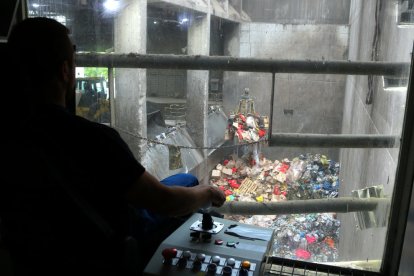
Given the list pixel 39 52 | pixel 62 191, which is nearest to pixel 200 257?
pixel 62 191

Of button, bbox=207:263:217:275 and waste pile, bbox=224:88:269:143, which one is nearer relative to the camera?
button, bbox=207:263:217:275

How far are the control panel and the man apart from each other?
179 mm

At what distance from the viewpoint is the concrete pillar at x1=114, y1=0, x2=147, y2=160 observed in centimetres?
150

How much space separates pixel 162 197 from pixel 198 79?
88cm

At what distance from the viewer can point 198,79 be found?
4.89ft

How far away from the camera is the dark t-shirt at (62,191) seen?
1.95ft

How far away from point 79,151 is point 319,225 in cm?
125

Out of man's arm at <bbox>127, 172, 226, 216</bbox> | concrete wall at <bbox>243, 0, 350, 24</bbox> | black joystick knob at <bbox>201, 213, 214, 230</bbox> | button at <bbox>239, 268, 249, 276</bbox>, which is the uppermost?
concrete wall at <bbox>243, 0, 350, 24</bbox>

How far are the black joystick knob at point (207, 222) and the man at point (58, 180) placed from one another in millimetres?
279

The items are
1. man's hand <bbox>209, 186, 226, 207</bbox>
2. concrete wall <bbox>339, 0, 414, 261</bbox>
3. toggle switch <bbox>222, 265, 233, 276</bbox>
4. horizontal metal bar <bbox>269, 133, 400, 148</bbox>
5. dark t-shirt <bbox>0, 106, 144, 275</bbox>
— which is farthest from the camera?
horizontal metal bar <bbox>269, 133, 400, 148</bbox>

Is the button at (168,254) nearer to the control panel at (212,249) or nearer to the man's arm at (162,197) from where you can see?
the control panel at (212,249)

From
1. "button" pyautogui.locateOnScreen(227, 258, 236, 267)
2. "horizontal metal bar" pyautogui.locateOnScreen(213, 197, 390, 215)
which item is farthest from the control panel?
"horizontal metal bar" pyautogui.locateOnScreen(213, 197, 390, 215)

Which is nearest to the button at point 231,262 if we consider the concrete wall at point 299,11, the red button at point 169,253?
the red button at point 169,253

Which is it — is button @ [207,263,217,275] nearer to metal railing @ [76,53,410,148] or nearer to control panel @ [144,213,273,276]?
control panel @ [144,213,273,276]
